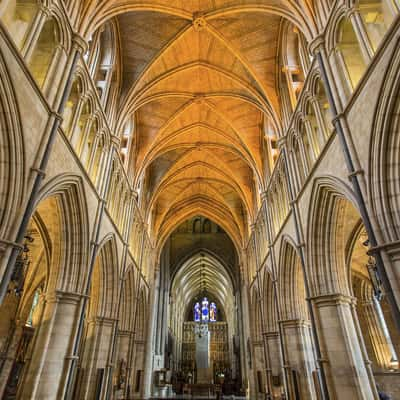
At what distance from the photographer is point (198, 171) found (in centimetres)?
2375

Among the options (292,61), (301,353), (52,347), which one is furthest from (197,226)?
(52,347)

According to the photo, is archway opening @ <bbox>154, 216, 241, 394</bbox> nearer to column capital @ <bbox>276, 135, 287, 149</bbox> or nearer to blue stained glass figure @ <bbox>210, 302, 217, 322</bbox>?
blue stained glass figure @ <bbox>210, 302, 217, 322</bbox>

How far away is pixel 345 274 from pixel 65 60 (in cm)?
978

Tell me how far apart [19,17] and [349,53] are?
7.89 m

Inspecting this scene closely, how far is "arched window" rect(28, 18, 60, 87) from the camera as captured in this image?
7.83 meters

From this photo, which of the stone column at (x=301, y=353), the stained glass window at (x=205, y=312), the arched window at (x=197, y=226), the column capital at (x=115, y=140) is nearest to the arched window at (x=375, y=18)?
the column capital at (x=115, y=140)

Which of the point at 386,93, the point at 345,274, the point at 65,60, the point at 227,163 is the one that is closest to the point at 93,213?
the point at 65,60

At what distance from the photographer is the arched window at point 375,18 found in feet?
21.4

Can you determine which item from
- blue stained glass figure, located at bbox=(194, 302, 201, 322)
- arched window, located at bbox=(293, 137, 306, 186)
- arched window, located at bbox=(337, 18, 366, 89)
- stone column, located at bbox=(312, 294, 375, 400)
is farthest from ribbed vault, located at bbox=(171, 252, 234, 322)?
arched window, located at bbox=(337, 18, 366, 89)

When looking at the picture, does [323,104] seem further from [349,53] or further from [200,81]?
[200,81]

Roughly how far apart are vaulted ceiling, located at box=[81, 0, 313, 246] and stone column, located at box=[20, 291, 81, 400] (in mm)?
7841

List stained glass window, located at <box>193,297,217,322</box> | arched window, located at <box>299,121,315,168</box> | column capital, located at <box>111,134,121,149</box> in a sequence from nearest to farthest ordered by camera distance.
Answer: arched window, located at <box>299,121,315,168</box>
column capital, located at <box>111,134,121,149</box>
stained glass window, located at <box>193,297,217,322</box>

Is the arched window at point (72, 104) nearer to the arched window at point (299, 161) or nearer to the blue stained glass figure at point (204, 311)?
the arched window at point (299, 161)

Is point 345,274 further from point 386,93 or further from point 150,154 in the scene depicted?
point 150,154
